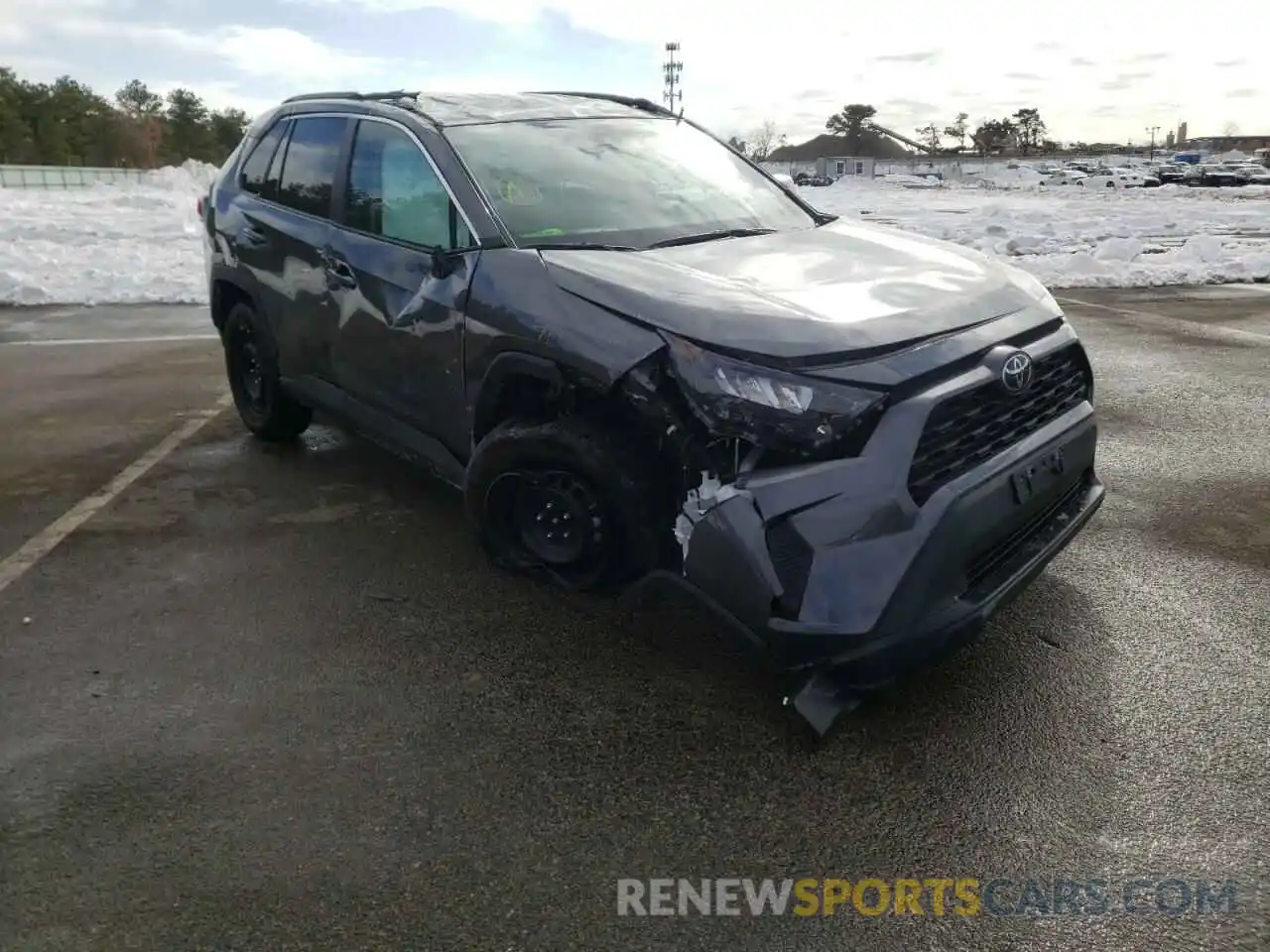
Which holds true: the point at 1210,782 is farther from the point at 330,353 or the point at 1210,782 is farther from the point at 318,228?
the point at 318,228

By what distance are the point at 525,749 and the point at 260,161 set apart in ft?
12.9

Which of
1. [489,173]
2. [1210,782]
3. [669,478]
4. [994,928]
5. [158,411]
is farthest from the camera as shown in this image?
Answer: [158,411]

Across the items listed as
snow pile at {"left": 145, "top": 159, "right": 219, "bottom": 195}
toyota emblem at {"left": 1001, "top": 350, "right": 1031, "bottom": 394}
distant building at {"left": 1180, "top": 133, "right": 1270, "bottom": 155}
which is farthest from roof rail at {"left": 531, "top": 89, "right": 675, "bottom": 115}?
distant building at {"left": 1180, "top": 133, "right": 1270, "bottom": 155}

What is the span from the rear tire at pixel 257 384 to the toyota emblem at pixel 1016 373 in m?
3.74

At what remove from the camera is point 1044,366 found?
339 centimetres

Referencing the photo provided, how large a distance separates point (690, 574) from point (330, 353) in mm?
2476

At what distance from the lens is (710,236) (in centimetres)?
408

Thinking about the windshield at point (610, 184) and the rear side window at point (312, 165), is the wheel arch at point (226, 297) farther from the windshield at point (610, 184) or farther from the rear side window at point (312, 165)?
the windshield at point (610, 184)

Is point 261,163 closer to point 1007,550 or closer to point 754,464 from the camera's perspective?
point 754,464

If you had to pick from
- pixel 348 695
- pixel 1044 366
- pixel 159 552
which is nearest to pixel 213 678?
pixel 348 695

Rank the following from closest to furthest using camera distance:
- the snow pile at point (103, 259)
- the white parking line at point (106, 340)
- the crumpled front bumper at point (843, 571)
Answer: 1. the crumpled front bumper at point (843, 571)
2. the white parking line at point (106, 340)
3. the snow pile at point (103, 259)

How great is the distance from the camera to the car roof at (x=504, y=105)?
14.7 feet

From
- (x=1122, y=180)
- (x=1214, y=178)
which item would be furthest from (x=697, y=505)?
(x=1214, y=178)

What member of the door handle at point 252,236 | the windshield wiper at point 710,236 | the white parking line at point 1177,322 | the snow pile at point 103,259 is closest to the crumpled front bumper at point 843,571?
the windshield wiper at point 710,236
